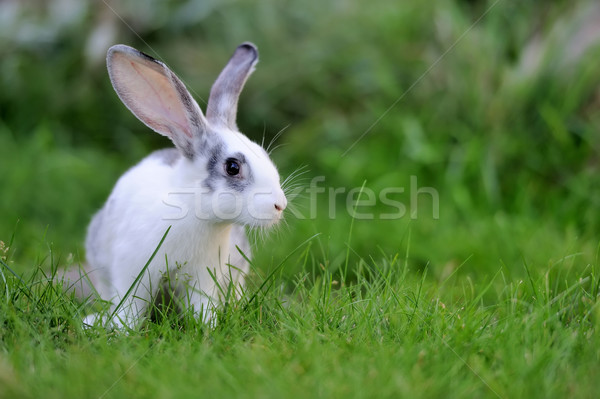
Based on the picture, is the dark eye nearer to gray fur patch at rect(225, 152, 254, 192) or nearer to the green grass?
gray fur patch at rect(225, 152, 254, 192)

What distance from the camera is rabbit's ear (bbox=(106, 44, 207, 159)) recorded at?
2.95 metres

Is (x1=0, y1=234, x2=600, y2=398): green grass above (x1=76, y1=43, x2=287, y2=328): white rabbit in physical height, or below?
below

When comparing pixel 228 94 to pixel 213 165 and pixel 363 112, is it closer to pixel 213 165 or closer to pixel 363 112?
pixel 213 165

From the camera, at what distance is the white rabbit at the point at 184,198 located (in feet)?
9.31

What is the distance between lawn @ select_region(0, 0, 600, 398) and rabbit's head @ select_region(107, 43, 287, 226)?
0.28m

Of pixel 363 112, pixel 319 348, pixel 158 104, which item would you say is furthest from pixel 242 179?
pixel 363 112

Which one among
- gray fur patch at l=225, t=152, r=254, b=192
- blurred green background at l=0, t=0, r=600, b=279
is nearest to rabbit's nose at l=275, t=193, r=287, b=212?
gray fur patch at l=225, t=152, r=254, b=192

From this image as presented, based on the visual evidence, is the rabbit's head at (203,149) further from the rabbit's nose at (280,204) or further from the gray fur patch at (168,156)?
the gray fur patch at (168,156)

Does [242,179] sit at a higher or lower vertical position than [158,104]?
lower

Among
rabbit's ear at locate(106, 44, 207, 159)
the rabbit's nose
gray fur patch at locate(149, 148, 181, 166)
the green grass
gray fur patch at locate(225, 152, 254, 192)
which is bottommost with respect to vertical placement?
the green grass

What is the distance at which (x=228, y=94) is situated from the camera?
3.20 m

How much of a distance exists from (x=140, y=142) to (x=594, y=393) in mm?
4583

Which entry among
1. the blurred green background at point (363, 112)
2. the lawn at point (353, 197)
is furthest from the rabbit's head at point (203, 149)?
the blurred green background at point (363, 112)

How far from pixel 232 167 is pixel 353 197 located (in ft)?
7.27
